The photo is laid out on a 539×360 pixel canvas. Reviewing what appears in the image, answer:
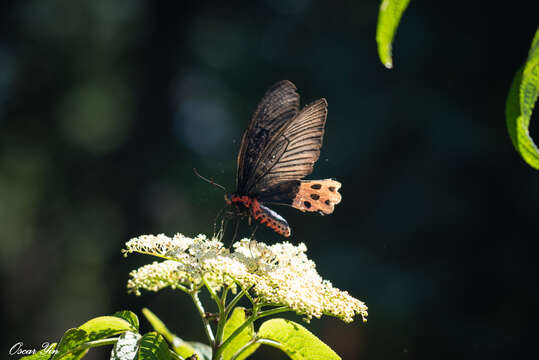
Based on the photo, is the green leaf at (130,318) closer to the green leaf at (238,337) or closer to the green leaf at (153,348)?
the green leaf at (153,348)

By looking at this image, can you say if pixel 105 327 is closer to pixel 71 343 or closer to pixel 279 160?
pixel 71 343

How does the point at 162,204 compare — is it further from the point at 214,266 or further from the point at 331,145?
the point at 214,266

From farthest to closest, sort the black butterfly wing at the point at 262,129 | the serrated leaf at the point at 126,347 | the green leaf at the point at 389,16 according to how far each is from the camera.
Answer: the black butterfly wing at the point at 262,129
the serrated leaf at the point at 126,347
the green leaf at the point at 389,16

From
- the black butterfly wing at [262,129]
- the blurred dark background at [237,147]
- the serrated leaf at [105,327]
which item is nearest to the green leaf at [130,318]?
the serrated leaf at [105,327]

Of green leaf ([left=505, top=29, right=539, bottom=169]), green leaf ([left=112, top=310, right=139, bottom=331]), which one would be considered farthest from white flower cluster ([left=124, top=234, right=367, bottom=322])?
green leaf ([left=505, top=29, right=539, bottom=169])

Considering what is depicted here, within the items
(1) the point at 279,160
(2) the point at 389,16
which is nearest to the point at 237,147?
(1) the point at 279,160
